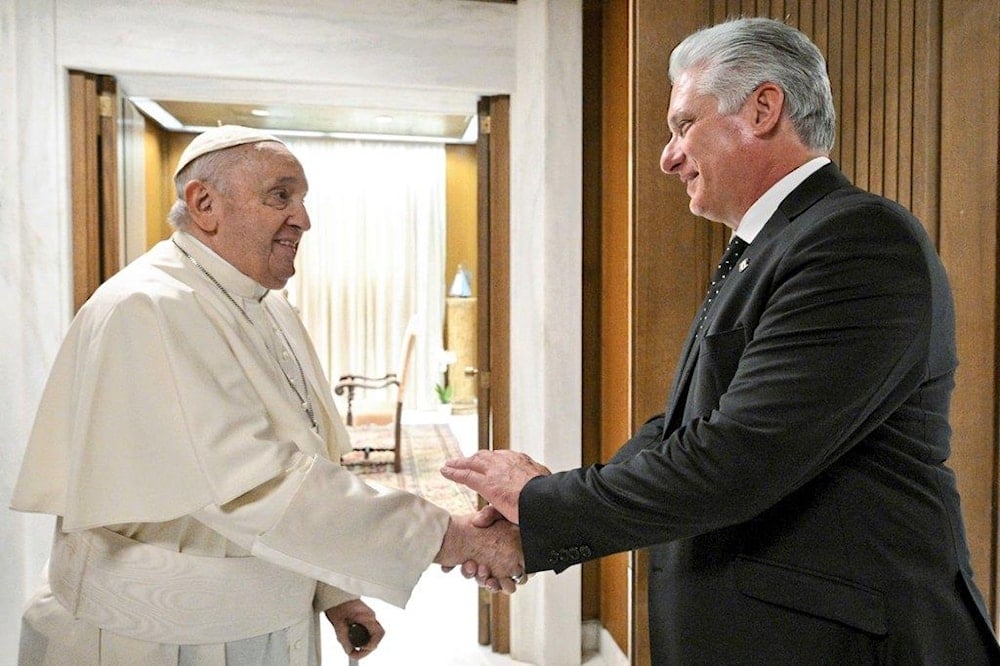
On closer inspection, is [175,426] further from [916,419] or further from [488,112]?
[488,112]

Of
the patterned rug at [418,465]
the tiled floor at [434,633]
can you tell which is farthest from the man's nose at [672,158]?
the patterned rug at [418,465]

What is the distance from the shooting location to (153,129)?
8.84 m

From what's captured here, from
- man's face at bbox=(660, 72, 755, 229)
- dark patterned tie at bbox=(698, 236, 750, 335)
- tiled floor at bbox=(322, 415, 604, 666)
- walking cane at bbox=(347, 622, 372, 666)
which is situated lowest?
tiled floor at bbox=(322, 415, 604, 666)

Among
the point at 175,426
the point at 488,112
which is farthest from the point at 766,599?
the point at 488,112

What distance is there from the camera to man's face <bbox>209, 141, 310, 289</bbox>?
5.61 ft

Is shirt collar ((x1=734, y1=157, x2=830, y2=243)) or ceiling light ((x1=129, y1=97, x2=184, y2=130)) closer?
shirt collar ((x1=734, y1=157, x2=830, y2=243))

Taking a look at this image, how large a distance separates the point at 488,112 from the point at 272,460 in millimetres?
2507

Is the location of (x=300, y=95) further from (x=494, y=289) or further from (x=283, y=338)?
(x=283, y=338)

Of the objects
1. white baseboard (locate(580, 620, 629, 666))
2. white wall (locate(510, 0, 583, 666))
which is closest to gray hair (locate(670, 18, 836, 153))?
white wall (locate(510, 0, 583, 666))

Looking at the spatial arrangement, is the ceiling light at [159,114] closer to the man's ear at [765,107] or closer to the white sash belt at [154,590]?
the white sash belt at [154,590]

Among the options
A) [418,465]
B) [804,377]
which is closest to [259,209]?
[804,377]

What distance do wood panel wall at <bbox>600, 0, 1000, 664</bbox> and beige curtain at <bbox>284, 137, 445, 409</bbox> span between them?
8494 millimetres

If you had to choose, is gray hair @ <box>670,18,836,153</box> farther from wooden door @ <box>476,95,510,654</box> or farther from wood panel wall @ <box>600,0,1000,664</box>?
wooden door @ <box>476,95,510,654</box>

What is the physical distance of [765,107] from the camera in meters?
1.27
